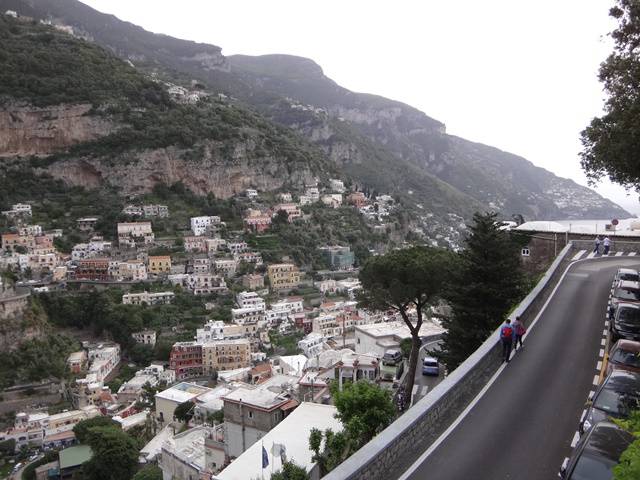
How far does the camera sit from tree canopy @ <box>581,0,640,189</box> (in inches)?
348

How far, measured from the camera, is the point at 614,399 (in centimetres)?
593

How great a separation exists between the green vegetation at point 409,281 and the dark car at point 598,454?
9.12m

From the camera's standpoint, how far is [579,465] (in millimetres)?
4480

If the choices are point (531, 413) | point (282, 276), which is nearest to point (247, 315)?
point (282, 276)

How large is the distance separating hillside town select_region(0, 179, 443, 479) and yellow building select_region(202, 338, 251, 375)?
10 cm

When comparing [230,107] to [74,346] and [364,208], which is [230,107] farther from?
[74,346]

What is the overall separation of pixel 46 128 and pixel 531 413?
77182 mm

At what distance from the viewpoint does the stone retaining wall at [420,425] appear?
474 cm

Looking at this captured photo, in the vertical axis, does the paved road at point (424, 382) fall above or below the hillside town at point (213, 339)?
above

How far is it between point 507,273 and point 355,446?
6508mm

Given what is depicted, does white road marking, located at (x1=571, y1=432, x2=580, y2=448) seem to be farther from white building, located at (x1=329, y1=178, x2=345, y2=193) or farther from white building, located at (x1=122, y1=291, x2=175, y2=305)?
white building, located at (x1=329, y1=178, x2=345, y2=193)

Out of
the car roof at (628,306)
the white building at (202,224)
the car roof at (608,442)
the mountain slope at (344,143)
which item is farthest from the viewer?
the mountain slope at (344,143)

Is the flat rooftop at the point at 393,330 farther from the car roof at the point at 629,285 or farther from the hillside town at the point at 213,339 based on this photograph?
the car roof at the point at 629,285

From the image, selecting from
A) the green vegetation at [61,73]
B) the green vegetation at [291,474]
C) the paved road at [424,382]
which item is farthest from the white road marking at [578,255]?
the green vegetation at [61,73]
